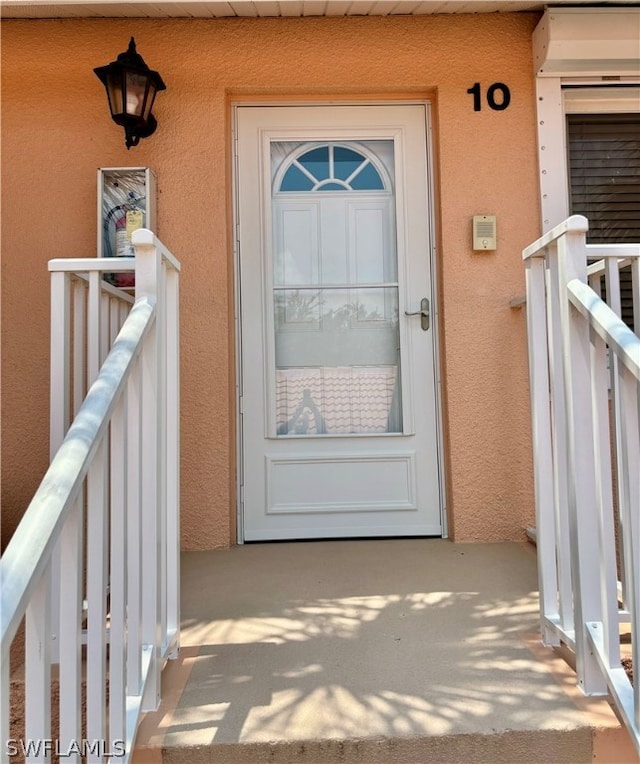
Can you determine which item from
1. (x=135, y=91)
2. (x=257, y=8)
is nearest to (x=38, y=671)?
(x=135, y=91)

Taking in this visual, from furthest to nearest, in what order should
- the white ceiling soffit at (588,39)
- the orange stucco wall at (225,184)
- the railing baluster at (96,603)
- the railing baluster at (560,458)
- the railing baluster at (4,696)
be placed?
the orange stucco wall at (225,184), the white ceiling soffit at (588,39), the railing baluster at (560,458), the railing baluster at (96,603), the railing baluster at (4,696)

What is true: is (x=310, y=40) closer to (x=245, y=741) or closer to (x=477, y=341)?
(x=477, y=341)

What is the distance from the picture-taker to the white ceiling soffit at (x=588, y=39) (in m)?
2.56

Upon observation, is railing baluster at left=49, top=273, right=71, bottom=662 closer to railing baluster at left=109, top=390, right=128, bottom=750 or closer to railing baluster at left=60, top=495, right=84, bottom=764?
railing baluster at left=109, top=390, right=128, bottom=750

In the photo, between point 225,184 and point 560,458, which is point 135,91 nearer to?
point 225,184

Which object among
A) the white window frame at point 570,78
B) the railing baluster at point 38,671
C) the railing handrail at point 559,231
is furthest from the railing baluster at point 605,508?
the white window frame at point 570,78

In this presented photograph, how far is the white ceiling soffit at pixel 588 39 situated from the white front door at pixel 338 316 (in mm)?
640

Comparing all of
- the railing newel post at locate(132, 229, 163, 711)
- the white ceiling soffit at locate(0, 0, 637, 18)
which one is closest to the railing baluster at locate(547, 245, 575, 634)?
the railing newel post at locate(132, 229, 163, 711)

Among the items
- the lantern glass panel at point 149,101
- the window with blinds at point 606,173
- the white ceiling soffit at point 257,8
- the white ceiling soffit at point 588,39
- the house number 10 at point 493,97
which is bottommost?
the window with blinds at point 606,173

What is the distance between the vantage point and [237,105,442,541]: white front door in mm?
2781

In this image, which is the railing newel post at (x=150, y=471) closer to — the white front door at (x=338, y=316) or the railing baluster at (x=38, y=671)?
the railing baluster at (x=38, y=671)

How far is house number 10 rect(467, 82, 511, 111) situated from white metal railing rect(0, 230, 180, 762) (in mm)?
1912

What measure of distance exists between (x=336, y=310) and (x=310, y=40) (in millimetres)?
1321

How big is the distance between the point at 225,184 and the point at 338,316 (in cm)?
87
